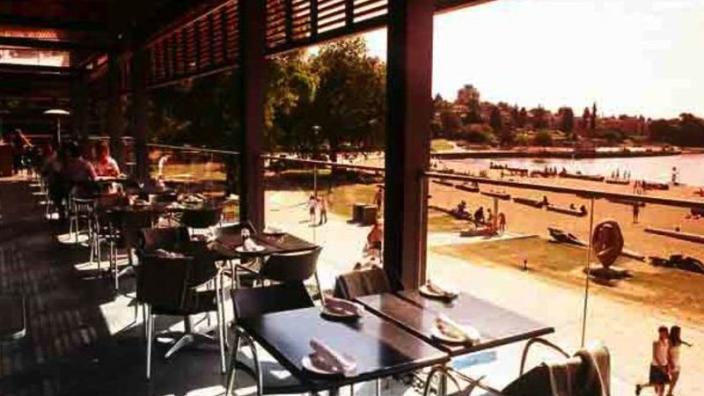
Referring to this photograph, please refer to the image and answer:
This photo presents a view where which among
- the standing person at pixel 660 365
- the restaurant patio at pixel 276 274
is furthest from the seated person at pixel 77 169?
the standing person at pixel 660 365

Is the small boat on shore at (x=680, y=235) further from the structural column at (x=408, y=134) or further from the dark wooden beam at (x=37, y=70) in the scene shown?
the dark wooden beam at (x=37, y=70)

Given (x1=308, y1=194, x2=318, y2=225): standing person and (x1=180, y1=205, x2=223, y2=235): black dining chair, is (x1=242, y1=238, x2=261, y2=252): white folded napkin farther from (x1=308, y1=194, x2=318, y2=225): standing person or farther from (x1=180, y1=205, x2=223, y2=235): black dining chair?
(x1=308, y1=194, x2=318, y2=225): standing person

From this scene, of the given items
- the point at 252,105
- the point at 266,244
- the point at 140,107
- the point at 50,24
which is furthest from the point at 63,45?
the point at 266,244

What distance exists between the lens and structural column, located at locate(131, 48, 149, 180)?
36.2 ft

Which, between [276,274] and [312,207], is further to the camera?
[312,207]

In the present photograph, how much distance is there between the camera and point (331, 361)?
2.11 m

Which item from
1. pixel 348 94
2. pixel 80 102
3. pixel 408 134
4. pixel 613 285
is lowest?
pixel 613 285

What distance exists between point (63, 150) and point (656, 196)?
8.40 m

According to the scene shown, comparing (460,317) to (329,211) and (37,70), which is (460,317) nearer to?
(329,211)

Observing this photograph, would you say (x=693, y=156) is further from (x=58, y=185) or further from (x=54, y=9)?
(x=54, y=9)

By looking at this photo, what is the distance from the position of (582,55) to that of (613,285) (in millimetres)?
13470

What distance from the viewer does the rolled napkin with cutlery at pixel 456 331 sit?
2.38 meters

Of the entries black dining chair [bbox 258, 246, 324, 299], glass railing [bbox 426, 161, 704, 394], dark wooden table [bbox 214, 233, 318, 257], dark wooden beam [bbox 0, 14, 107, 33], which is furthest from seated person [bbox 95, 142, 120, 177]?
black dining chair [bbox 258, 246, 324, 299]

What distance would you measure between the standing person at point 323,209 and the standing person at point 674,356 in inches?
144
